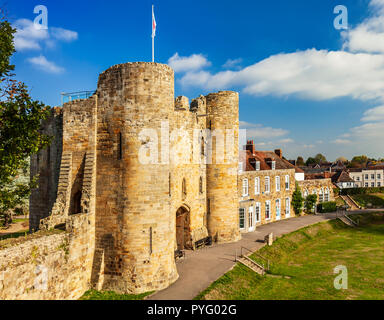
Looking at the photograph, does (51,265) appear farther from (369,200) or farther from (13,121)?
(369,200)

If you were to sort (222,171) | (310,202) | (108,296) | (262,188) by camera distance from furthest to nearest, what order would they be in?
(310,202) → (262,188) → (222,171) → (108,296)

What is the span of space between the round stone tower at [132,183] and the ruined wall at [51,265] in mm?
915

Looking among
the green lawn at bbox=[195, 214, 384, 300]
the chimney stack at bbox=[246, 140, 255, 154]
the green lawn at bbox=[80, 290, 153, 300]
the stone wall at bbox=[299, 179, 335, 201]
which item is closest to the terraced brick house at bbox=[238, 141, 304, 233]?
the chimney stack at bbox=[246, 140, 255, 154]

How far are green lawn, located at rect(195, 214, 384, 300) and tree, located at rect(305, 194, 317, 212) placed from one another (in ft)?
25.5

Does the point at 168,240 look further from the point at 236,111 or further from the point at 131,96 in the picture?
the point at 236,111

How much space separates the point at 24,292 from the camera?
1056 cm

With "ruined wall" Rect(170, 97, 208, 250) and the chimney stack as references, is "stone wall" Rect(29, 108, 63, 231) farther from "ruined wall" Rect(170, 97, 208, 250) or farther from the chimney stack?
the chimney stack

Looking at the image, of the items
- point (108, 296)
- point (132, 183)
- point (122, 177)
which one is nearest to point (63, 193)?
point (122, 177)

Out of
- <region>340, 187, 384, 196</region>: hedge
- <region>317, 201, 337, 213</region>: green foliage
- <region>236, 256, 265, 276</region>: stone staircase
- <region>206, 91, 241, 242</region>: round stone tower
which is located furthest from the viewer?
<region>340, 187, 384, 196</region>: hedge

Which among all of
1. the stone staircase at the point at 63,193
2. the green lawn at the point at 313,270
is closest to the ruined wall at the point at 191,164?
the green lawn at the point at 313,270

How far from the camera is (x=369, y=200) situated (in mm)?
49062

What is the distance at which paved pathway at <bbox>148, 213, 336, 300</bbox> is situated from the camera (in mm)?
14469

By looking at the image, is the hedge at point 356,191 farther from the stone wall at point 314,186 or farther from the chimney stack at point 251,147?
the chimney stack at point 251,147

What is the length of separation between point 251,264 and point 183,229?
19.4ft
